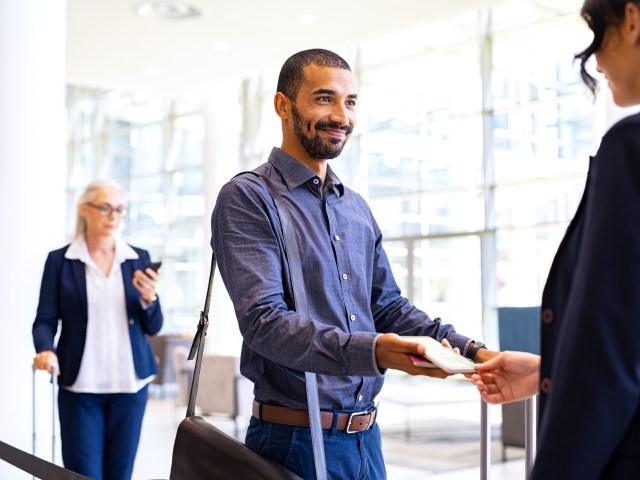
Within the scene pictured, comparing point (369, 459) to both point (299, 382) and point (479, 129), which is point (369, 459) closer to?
point (299, 382)

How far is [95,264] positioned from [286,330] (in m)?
2.93

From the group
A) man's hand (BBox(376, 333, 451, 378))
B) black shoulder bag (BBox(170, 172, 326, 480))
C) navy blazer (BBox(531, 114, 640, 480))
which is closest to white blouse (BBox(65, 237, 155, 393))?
A: black shoulder bag (BBox(170, 172, 326, 480))

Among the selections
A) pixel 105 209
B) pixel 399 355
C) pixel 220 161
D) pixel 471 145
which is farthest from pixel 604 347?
pixel 220 161

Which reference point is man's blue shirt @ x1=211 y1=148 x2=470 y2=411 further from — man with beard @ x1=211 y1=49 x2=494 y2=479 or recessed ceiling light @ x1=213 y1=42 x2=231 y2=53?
recessed ceiling light @ x1=213 y1=42 x2=231 y2=53

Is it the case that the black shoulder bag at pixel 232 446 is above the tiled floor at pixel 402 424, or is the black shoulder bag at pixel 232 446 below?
above

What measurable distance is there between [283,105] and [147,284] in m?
2.34

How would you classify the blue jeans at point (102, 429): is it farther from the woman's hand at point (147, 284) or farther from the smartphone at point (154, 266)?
the smartphone at point (154, 266)

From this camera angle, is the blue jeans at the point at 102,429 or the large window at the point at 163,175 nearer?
the blue jeans at the point at 102,429

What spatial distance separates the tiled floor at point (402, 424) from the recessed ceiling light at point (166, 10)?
554cm

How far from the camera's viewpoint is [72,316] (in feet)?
15.3

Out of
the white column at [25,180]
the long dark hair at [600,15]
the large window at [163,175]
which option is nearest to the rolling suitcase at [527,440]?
the long dark hair at [600,15]

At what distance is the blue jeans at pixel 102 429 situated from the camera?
4469 mm

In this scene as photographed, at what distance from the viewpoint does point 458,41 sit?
14.9 metres

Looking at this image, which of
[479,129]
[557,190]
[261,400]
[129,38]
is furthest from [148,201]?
[261,400]
